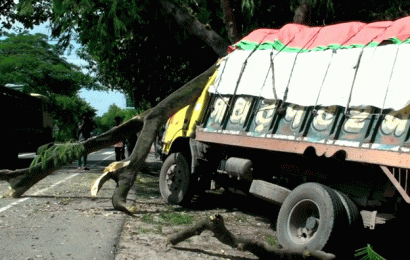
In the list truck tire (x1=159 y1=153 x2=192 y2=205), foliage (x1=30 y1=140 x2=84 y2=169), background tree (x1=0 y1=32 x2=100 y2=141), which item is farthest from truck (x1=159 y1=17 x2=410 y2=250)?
background tree (x1=0 y1=32 x2=100 y2=141)

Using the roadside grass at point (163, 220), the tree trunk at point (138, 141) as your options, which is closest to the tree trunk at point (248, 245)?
the roadside grass at point (163, 220)

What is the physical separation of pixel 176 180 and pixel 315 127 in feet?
13.5

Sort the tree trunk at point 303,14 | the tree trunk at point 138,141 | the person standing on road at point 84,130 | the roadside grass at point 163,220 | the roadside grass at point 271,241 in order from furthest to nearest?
1. the person standing on road at point 84,130
2. the tree trunk at point 303,14
3. the tree trunk at point 138,141
4. the roadside grass at point 163,220
5. the roadside grass at point 271,241

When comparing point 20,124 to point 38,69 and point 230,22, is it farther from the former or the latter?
point 38,69

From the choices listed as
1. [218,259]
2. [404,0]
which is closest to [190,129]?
[218,259]

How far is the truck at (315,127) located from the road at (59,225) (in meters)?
2.02

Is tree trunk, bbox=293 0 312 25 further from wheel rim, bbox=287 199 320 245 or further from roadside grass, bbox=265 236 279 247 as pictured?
wheel rim, bbox=287 199 320 245

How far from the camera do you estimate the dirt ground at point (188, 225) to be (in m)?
6.95

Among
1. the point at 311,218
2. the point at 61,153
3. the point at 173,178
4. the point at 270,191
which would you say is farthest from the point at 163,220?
the point at 311,218

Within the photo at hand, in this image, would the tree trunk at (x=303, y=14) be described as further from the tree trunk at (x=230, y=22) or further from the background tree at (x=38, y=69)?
the background tree at (x=38, y=69)

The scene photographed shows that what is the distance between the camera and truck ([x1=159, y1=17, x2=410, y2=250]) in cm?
664

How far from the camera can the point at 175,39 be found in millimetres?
18703

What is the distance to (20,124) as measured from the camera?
2117 cm

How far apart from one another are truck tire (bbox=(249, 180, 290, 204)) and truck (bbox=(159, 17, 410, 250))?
1cm
